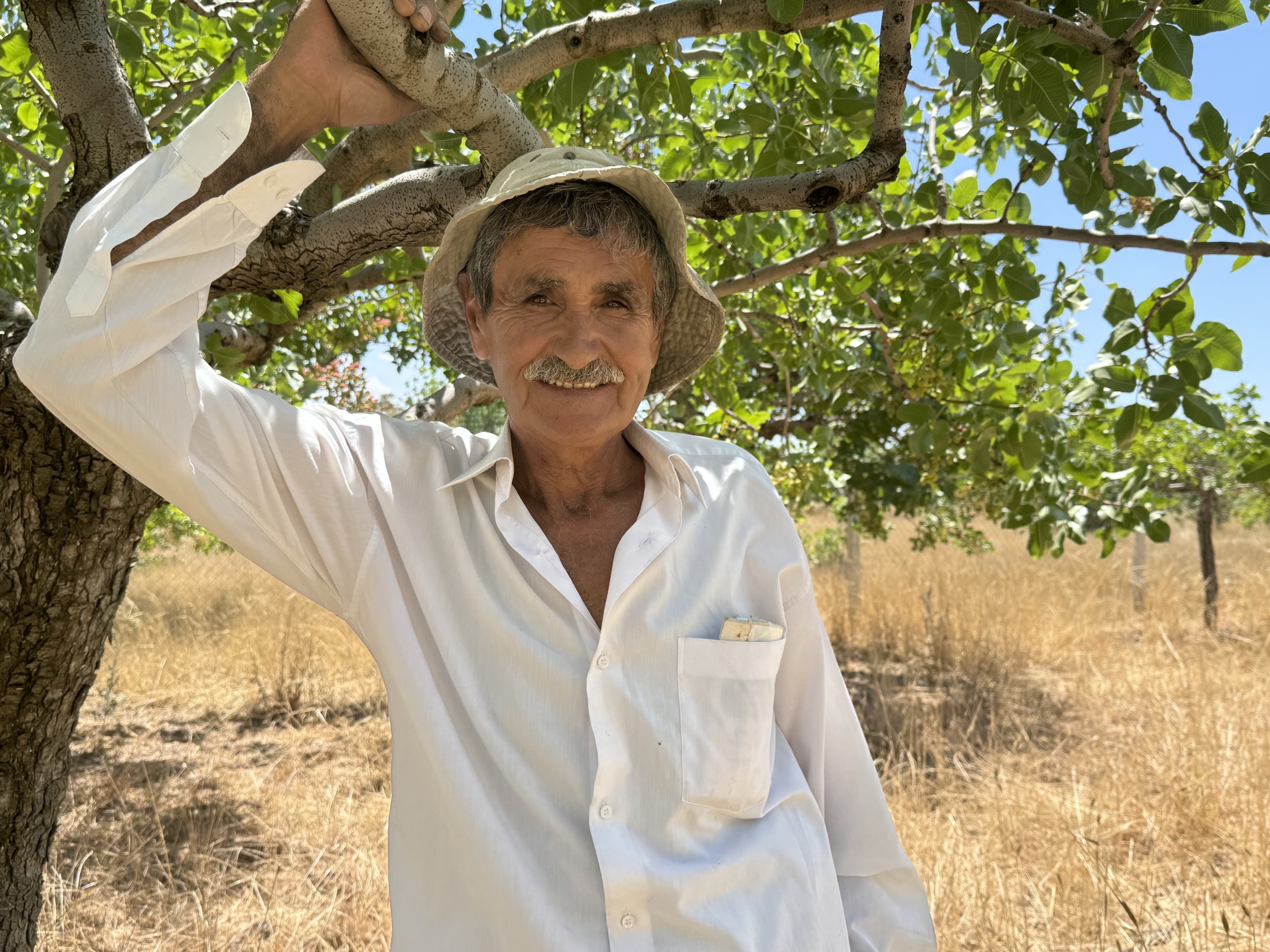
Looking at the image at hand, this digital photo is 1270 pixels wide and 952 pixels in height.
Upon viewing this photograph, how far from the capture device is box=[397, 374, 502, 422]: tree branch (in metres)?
2.63

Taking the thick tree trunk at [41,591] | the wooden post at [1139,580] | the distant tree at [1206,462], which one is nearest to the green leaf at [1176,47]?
the thick tree trunk at [41,591]

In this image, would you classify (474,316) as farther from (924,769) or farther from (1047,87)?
(924,769)

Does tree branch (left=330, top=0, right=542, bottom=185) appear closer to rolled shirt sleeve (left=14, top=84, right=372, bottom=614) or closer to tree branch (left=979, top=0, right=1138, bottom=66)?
rolled shirt sleeve (left=14, top=84, right=372, bottom=614)

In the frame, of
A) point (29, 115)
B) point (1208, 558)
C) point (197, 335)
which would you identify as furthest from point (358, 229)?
point (1208, 558)

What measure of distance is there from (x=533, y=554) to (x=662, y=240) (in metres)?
0.65

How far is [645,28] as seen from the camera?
74.1 inches

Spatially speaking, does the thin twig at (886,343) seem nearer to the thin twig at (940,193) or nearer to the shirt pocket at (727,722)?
the thin twig at (940,193)

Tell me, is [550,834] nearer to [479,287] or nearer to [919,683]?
[479,287]

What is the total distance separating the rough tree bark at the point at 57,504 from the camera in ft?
5.74

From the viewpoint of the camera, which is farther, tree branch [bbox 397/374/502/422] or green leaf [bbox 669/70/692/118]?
tree branch [bbox 397/374/502/422]

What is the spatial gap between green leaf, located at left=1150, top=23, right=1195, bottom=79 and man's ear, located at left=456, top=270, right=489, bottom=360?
1410mm

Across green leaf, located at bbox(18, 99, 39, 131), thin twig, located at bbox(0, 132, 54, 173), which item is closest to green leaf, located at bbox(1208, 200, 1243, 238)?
thin twig, located at bbox(0, 132, 54, 173)

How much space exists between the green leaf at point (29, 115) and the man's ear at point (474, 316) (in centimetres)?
251

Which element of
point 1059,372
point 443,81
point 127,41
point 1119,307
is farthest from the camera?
point 1059,372
